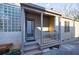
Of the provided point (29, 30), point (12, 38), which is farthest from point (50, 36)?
point (12, 38)

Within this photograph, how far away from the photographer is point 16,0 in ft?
7.90

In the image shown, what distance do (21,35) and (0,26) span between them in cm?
40

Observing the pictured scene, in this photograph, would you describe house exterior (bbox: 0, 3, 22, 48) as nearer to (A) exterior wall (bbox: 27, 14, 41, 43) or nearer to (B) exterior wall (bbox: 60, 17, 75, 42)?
(A) exterior wall (bbox: 27, 14, 41, 43)

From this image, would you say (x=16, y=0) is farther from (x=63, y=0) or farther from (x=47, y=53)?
(x=47, y=53)

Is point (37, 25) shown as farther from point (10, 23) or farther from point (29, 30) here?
point (10, 23)

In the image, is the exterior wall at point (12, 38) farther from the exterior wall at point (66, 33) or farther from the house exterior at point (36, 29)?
the exterior wall at point (66, 33)

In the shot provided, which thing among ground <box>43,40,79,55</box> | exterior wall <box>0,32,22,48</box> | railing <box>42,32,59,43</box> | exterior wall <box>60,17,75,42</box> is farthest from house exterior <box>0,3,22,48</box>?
exterior wall <box>60,17,75,42</box>

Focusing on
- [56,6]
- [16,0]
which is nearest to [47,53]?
[56,6]

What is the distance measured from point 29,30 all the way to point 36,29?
0.42 ft

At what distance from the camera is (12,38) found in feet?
7.77

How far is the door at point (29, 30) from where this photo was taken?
2471 mm

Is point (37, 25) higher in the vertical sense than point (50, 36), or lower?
higher

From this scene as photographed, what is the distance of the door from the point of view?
8.11ft

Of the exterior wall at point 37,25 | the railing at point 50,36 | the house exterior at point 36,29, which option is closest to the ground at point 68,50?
the house exterior at point 36,29
